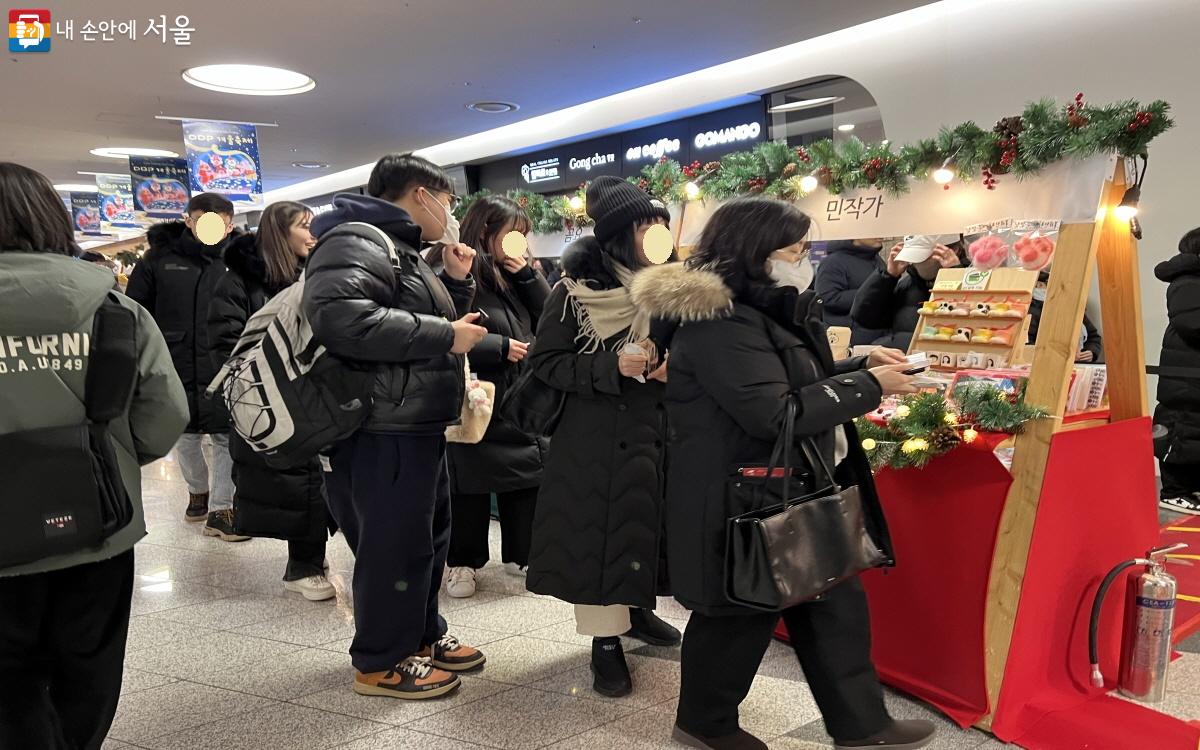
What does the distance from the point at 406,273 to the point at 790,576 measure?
132 centimetres

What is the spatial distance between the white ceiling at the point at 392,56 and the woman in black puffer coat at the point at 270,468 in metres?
2.24

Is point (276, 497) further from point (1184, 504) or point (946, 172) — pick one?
point (1184, 504)

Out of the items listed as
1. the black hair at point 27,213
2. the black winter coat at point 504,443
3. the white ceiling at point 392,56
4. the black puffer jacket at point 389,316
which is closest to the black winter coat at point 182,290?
the white ceiling at point 392,56

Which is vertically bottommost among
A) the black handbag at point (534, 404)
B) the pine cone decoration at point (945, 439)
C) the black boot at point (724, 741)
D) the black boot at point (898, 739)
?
the black boot at point (724, 741)

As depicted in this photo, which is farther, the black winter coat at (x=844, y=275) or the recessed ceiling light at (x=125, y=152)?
the recessed ceiling light at (x=125, y=152)

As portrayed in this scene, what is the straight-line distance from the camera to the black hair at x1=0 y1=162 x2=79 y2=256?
1.70 meters

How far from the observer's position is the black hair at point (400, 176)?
8.03 ft

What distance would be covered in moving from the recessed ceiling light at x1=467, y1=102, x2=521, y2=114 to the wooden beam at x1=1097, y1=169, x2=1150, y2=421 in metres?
6.58

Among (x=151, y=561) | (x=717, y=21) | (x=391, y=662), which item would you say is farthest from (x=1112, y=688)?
(x=717, y=21)

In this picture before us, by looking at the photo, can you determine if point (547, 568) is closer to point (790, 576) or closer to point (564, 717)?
point (564, 717)

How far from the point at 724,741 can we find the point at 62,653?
4.96 ft

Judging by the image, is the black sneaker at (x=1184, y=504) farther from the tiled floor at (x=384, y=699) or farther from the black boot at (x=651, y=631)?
the black boot at (x=651, y=631)

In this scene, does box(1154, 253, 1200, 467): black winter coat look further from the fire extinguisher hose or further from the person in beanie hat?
the person in beanie hat

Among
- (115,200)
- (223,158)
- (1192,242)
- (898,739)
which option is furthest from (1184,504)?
(115,200)
